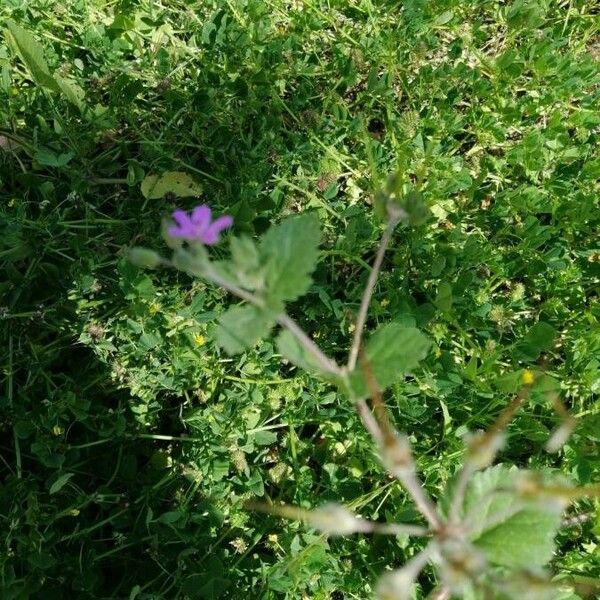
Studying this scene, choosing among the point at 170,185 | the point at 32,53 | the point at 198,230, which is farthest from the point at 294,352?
the point at 32,53

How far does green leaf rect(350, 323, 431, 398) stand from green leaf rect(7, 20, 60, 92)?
1815 mm

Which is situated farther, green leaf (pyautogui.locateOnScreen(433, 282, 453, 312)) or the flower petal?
green leaf (pyautogui.locateOnScreen(433, 282, 453, 312))

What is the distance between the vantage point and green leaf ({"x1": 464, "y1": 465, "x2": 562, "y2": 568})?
1.39m

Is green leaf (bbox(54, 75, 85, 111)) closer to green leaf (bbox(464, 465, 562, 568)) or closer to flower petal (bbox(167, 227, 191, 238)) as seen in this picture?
flower petal (bbox(167, 227, 191, 238))

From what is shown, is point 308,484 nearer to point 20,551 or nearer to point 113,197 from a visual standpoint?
point 20,551

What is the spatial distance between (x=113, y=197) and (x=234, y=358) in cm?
77

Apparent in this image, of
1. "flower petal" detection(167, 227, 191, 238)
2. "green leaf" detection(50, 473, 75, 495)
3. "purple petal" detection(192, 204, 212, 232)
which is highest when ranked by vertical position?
"purple petal" detection(192, 204, 212, 232)

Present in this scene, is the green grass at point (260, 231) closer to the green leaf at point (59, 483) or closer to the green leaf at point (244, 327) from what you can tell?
the green leaf at point (59, 483)

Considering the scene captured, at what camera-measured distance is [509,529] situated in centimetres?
143

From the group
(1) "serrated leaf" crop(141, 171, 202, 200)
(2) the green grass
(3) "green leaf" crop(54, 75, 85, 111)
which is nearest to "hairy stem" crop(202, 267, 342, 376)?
(2) the green grass

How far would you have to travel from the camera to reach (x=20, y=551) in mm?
2309

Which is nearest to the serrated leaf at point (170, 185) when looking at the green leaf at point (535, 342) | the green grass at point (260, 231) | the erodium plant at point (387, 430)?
the green grass at point (260, 231)

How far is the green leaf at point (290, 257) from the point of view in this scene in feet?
3.88

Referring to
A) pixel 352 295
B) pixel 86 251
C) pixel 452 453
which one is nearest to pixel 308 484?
pixel 452 453
